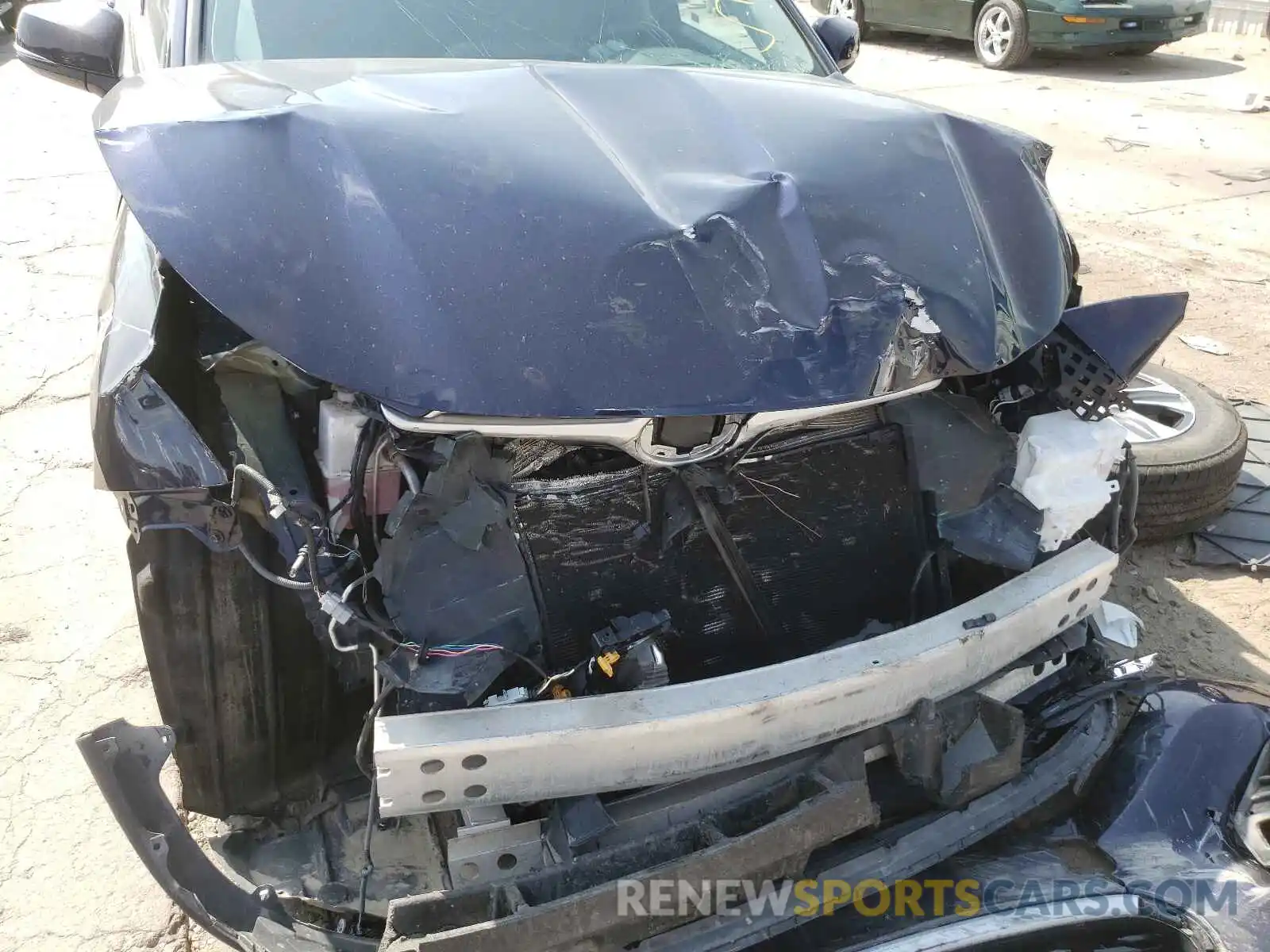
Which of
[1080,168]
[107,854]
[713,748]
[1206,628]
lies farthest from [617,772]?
[1080,168]

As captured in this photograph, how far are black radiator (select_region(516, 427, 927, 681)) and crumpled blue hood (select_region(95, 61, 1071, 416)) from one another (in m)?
0.33

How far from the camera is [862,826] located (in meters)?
1.66

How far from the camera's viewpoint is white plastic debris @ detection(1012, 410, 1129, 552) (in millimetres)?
1963

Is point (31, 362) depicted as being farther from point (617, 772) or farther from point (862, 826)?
point (862, 826)

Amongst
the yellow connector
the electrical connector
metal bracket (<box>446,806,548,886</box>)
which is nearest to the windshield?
the electrical connector

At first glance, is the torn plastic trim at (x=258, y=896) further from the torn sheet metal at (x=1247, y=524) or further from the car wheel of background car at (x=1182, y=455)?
the torn sheet metal at (x=1247, y=524)

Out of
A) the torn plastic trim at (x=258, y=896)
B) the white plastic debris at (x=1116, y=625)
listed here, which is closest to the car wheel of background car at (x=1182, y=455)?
the white plastic debris at (x=1116, y=625)

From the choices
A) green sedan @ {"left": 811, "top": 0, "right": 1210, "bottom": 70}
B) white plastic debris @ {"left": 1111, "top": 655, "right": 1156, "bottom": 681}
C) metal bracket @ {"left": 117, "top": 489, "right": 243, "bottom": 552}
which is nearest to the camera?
metal bracket @ {"left": 117, "top": 489, "right": 243, "bottom": 552}

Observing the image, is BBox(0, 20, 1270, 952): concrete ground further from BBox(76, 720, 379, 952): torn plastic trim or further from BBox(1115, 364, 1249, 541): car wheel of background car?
BBox(76, 720, 379, 952): torn plastic trim

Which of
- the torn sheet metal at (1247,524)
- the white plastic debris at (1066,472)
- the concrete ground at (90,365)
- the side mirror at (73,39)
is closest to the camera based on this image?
the white plastic debris at (1066,472)

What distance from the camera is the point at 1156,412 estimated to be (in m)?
3.56

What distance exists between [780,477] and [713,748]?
0.62 meters

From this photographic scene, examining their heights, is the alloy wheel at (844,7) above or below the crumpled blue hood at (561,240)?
below

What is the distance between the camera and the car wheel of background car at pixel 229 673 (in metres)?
1.72
